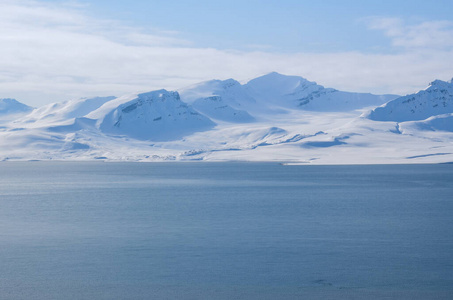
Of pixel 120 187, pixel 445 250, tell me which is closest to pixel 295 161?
pixel 120 187

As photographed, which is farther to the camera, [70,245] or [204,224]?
[204,224]

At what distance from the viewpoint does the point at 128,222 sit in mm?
49188

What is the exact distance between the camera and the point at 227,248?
37625mm

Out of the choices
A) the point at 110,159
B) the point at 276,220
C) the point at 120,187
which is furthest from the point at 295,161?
the point at 276,220

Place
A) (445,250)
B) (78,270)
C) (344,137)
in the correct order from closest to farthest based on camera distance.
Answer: (78,270)
(445,250)
(344,137)

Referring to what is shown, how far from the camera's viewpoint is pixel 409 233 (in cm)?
4319

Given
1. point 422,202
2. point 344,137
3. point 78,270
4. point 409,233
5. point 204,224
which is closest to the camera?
point 78,270

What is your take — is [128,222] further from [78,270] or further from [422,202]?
[422,202]

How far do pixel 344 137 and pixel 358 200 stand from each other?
125304 mm

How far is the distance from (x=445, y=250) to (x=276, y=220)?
15.6 metres

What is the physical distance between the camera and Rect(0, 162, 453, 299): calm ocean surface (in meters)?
29.0

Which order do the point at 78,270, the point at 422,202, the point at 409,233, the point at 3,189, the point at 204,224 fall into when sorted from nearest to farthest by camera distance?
the point at 78,270 < the point at 409,233 < the point at 204,224 < the point at 422,202 < the point at 3,189

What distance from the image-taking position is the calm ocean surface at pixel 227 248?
29.0 meters

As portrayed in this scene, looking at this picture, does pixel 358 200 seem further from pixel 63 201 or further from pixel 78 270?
pixel 78 270
